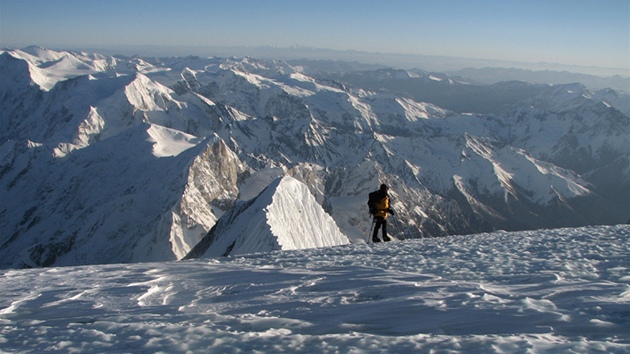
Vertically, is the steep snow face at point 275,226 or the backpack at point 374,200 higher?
the backpack at point 374,200

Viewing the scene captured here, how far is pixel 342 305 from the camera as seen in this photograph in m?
10.2

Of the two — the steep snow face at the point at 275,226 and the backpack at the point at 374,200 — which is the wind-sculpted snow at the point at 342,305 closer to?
the backpack at the point at 374,200

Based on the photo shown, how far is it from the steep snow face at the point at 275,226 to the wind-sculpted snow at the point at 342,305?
1142 inches

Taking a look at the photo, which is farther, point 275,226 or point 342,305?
point 275,226

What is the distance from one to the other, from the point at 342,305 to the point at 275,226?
38.1 m

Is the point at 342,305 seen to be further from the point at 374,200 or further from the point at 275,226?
the point at 275,226

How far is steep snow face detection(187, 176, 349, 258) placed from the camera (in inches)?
1841

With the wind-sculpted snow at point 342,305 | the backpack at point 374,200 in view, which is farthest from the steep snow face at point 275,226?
the wind-sculpted snow at point 342,305

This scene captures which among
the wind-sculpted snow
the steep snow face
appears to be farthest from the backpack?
the steep snow face

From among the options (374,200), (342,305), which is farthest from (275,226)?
(342,305)

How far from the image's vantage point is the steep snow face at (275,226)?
46.8 m

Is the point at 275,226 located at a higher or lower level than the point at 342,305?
lower

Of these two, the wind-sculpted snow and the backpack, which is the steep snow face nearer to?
the backpack

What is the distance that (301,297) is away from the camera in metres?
11.1
